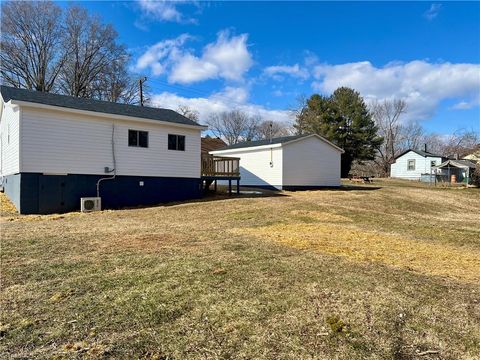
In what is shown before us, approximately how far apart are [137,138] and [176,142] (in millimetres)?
1854

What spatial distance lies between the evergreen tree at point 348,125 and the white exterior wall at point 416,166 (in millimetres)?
6185

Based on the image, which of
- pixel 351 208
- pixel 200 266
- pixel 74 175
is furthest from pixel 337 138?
pixel 200 266

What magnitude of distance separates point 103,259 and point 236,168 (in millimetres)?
12689

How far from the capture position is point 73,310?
3.27 m

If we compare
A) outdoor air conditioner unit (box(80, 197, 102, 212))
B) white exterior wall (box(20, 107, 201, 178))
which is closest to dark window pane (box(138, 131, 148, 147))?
white exterior wall (box(20, 107, 201, 178))

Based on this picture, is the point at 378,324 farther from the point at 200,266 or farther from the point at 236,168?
the point at 236,168

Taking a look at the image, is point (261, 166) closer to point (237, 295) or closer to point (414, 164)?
point (237, 295)

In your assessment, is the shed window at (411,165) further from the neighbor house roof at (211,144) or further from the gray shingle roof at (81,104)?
the gray shingle roof at (81,104)

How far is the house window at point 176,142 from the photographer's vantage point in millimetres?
15503

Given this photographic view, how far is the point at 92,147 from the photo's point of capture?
13305 mm

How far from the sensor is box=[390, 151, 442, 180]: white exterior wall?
3769cm

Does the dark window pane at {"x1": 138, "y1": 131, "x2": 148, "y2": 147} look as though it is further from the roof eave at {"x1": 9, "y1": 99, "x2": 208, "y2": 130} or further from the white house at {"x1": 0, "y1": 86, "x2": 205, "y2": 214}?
the roof eave at {"x1": 9, "y1": 99, "x2": 208, "y2": 130}

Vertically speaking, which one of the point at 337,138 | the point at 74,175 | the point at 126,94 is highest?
the point at 126,94

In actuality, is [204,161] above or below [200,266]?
above
